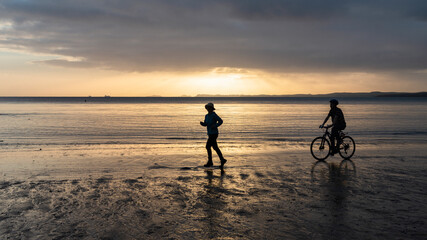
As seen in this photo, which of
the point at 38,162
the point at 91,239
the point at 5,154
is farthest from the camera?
the point at 5,154

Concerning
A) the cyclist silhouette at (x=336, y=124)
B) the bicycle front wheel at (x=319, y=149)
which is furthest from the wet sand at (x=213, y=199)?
the cyclist silhouette at (x=336, y=124)

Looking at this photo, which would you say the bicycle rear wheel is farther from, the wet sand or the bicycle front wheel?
the wet sand

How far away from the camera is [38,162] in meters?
12.8

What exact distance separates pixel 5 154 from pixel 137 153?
5.87m

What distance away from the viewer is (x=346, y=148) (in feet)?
45.6

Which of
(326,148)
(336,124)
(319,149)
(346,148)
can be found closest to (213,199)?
(319,149)

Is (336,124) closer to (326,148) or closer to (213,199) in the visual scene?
(326,148)

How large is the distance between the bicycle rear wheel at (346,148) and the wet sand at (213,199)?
86cm

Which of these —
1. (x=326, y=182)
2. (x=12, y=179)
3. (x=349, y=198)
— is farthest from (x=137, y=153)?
(x=349, y=198)

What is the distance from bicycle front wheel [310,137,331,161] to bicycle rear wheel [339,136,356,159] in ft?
1.90

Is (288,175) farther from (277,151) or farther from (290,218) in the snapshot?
(277,151)

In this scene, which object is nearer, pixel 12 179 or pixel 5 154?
pixel 12 179

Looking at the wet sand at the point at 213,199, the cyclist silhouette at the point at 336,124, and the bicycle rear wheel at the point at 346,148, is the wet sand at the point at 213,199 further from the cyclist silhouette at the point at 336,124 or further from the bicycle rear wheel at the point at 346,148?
the cyclist silhouette at the point at 336,124

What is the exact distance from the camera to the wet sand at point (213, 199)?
19.5 feet
